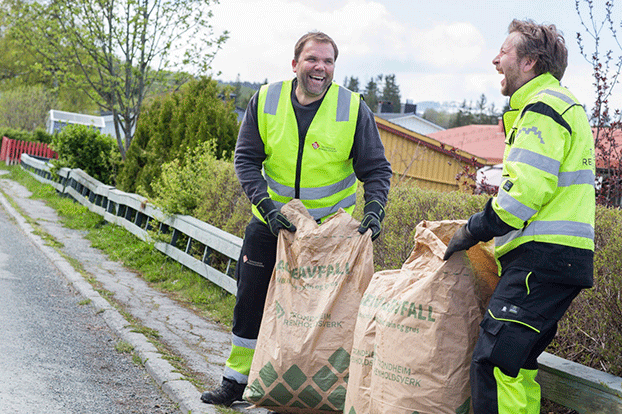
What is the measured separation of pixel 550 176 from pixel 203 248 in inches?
229

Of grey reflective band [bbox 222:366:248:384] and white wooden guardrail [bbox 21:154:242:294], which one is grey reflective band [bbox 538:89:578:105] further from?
white wooden guardrail [bbox 21:154:242:294]

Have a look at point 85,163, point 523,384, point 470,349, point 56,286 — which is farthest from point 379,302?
point 85,163

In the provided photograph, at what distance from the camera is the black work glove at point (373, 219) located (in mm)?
3529

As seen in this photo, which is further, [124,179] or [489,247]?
[124,179]

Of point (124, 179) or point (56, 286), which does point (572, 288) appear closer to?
point (56, 286)

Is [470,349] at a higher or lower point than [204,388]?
higher

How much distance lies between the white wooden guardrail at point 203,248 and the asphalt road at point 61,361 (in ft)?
4.38

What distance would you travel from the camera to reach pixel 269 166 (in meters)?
3.87

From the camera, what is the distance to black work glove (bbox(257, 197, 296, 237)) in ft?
11.6

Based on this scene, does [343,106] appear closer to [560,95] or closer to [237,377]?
[560,95]

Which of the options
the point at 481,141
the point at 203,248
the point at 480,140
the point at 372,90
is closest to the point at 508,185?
the point at 203,248

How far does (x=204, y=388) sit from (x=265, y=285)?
944mm

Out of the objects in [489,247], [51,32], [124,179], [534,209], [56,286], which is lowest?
[56,286]

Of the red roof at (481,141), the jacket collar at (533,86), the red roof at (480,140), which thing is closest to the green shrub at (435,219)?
the jacket collar at (533,86)
